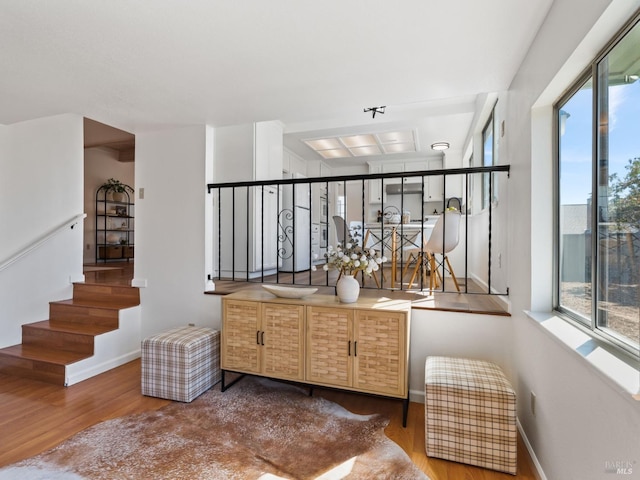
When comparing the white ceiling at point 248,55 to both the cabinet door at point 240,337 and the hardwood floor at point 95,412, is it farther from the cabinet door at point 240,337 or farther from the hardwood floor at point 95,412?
the hardwood floor at point 95,412

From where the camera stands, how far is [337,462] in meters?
1.73

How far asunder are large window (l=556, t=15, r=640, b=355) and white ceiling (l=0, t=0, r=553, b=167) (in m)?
0.55

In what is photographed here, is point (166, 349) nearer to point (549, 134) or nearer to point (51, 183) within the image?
point (51, 183)

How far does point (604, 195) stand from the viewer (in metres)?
1.26

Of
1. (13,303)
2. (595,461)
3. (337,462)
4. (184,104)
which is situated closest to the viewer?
(595,461)

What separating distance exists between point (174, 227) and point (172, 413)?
1701 mm

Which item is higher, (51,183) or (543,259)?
(51,183)

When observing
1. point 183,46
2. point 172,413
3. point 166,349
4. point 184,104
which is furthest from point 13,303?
point 183,46

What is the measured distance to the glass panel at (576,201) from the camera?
140cm

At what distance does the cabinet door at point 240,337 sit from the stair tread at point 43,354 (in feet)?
4.43

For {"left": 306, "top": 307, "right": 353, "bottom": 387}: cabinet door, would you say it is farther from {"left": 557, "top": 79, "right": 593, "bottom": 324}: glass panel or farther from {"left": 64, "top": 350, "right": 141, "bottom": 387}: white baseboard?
{"left": 64, "top": 350, "right": 141, "bottom": 387}: white baseboard

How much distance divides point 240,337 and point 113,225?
239 inches

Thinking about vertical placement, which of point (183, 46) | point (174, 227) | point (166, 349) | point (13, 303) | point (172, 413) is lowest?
point (172, 413)

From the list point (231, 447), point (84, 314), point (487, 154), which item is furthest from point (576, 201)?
point (84, 314)
